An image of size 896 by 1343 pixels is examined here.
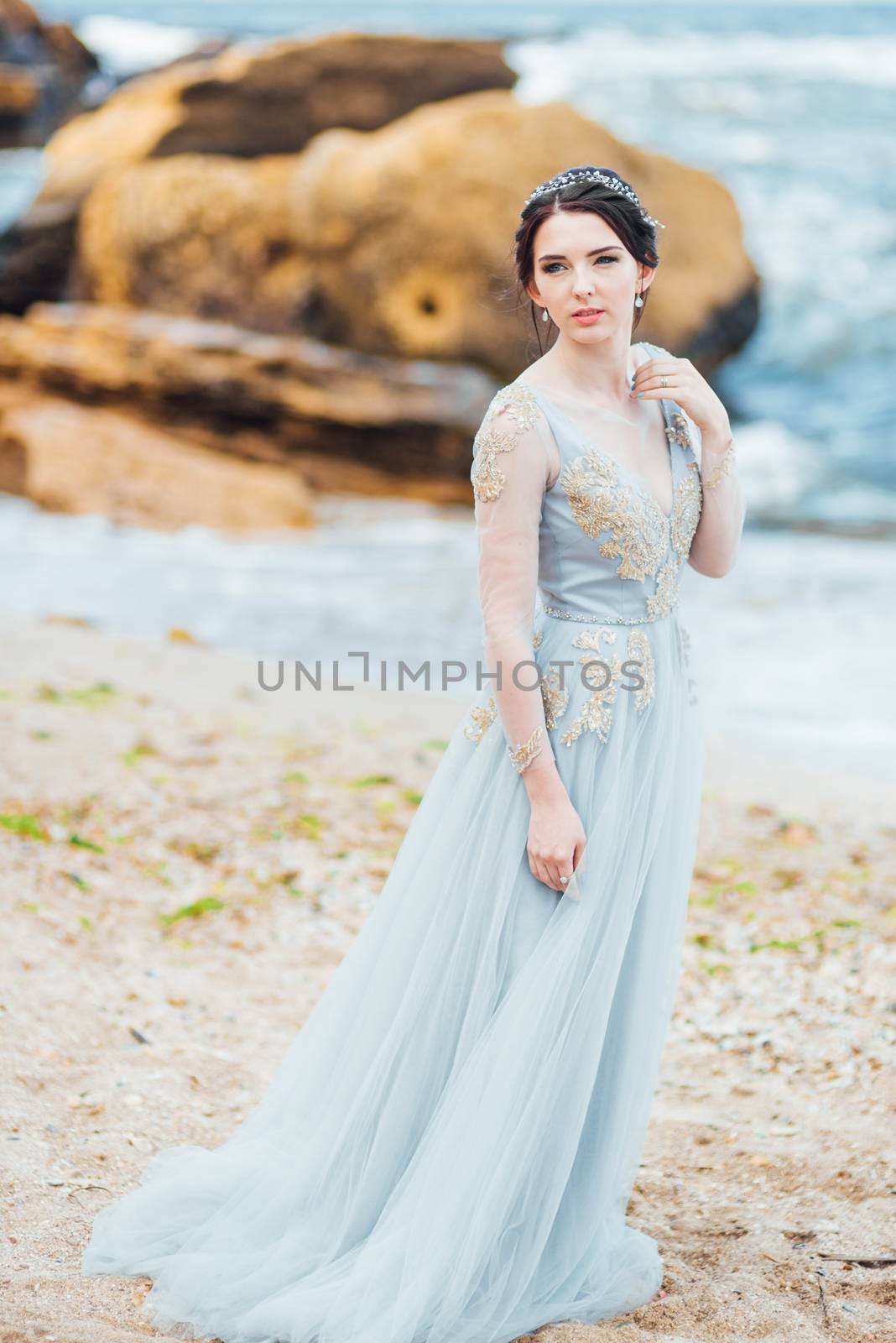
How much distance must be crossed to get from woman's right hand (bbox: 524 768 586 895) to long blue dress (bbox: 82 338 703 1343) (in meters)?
0.05

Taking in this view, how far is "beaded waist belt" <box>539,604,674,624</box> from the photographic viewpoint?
2.44m

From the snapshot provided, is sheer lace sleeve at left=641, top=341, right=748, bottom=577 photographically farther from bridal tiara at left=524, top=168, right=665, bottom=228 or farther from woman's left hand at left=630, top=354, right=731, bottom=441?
bridal tiara at left=524, top=168, right=665, bottom=228

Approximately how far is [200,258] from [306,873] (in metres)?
11.3

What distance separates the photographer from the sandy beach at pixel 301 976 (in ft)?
8.93

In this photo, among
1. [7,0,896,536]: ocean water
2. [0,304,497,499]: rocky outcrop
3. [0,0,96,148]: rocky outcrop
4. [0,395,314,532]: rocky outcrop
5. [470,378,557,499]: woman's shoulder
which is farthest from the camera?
[0,0,96,148]: rocky outcrop

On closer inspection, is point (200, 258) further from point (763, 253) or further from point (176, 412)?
point (763, 253)

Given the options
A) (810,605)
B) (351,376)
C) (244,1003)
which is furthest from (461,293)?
(244,1003)

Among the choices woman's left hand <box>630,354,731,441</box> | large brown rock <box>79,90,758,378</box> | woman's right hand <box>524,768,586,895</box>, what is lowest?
woman's right hand <box>524,768,586,895</box>

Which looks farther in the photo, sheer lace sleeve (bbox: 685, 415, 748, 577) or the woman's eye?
sheer lace sleeve (bbox: 685, 415, 748, 577)

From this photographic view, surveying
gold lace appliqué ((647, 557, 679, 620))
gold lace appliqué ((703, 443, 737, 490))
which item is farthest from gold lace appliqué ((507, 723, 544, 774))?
gold lace appliqué ((703, 443, 737, 490))

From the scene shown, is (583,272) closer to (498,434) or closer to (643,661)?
(498,434)

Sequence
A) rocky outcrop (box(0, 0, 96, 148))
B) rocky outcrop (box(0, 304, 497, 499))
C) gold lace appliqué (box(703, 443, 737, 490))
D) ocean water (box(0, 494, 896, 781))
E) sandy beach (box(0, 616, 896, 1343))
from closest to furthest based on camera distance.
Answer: gold lace appliqué (box(703, 443, 737, 490)), sandy beach (box(0, 616, 896, 1343)), ocean water (box(0, 494, 896, 781)), rocky outcrop (box(0, 304, 497, 499)), rocky outcrop (box(0, 0, 96, 148))

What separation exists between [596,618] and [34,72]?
27.6m

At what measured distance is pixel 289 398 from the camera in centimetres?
1268
